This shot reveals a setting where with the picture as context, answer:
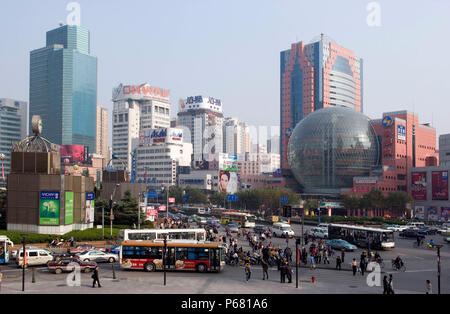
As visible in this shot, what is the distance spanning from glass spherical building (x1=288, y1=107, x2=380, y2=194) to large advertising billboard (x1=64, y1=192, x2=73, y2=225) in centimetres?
9375

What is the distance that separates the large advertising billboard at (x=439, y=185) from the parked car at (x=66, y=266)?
98505 mm

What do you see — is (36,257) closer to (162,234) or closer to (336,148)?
(162,234)

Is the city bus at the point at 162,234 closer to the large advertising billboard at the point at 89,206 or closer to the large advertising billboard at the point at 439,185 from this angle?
the large advertising billboard at the point at 89,206

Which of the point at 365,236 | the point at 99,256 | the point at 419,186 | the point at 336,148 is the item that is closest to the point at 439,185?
the point at 419,186

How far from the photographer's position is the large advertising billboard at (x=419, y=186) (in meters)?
119

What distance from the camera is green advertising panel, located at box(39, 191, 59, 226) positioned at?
52594 millimetres

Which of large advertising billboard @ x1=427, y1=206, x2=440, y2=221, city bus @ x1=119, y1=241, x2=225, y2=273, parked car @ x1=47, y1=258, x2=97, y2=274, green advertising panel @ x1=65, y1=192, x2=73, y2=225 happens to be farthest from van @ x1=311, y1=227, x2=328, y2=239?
large advertising billboard @ x1=427, y1=206, x2=440, y2=221

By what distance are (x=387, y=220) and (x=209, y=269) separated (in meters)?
66.0

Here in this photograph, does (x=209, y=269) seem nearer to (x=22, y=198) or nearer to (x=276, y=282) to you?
(x=276, y=282)

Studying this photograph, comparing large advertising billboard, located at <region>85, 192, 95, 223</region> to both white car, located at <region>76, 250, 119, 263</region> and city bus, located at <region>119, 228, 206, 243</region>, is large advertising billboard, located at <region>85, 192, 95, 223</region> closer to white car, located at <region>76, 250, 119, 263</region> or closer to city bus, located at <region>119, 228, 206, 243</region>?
city bus, located at <region>119, 228, 206, 243</region>

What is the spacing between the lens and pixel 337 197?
134500mm

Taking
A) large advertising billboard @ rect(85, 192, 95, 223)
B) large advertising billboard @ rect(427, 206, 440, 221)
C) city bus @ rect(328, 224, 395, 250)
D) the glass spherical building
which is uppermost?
the glass spherical building

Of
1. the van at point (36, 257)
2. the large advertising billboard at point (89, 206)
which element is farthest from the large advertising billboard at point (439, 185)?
the van at point (36, 257)
